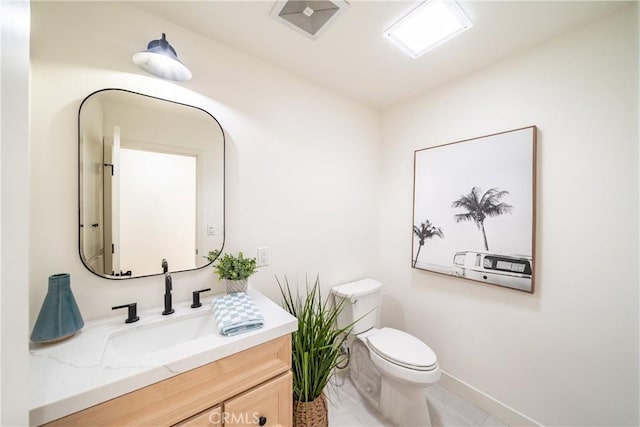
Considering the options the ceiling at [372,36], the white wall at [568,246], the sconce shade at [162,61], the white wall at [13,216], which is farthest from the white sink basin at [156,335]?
the white wall at [568,246]

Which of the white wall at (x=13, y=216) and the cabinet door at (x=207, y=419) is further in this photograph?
the cabinet door at (x=207, y=419)

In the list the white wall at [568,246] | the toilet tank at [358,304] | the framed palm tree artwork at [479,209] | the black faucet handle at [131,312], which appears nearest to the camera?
the black faucet handle at [131,312]

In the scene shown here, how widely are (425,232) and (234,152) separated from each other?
1.53 metres

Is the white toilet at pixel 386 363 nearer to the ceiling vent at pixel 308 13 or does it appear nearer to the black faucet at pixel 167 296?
the black faucet at pixel 167 296

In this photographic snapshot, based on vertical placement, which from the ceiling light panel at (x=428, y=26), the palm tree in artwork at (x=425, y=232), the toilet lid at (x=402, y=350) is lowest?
the toilet lid at (x=402, y=350)

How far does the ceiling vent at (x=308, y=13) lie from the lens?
1.09 meters

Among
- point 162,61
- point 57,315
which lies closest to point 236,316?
point 57,315

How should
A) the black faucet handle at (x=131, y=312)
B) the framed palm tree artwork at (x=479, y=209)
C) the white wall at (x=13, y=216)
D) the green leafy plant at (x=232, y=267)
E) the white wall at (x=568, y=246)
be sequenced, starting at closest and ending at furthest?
the white wall at (x=13, y=216) < the black faucet handle at (x=131, y=312) < the white wall at (x=568, y=246) < the green leafy plant at (x=232, y=267) < the framed palm tree artwork at (x=479, y=209)

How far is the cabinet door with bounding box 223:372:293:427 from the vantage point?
86 centimetres

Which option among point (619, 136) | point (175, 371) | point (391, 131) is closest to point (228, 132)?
point (175, 371)

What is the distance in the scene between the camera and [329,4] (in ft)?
3.60

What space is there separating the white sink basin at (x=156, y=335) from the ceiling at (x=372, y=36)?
150 cm

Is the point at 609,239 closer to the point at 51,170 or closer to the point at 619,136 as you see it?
the point at 619,136

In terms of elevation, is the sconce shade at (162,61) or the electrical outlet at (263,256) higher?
the sconce shade at (162,61)
